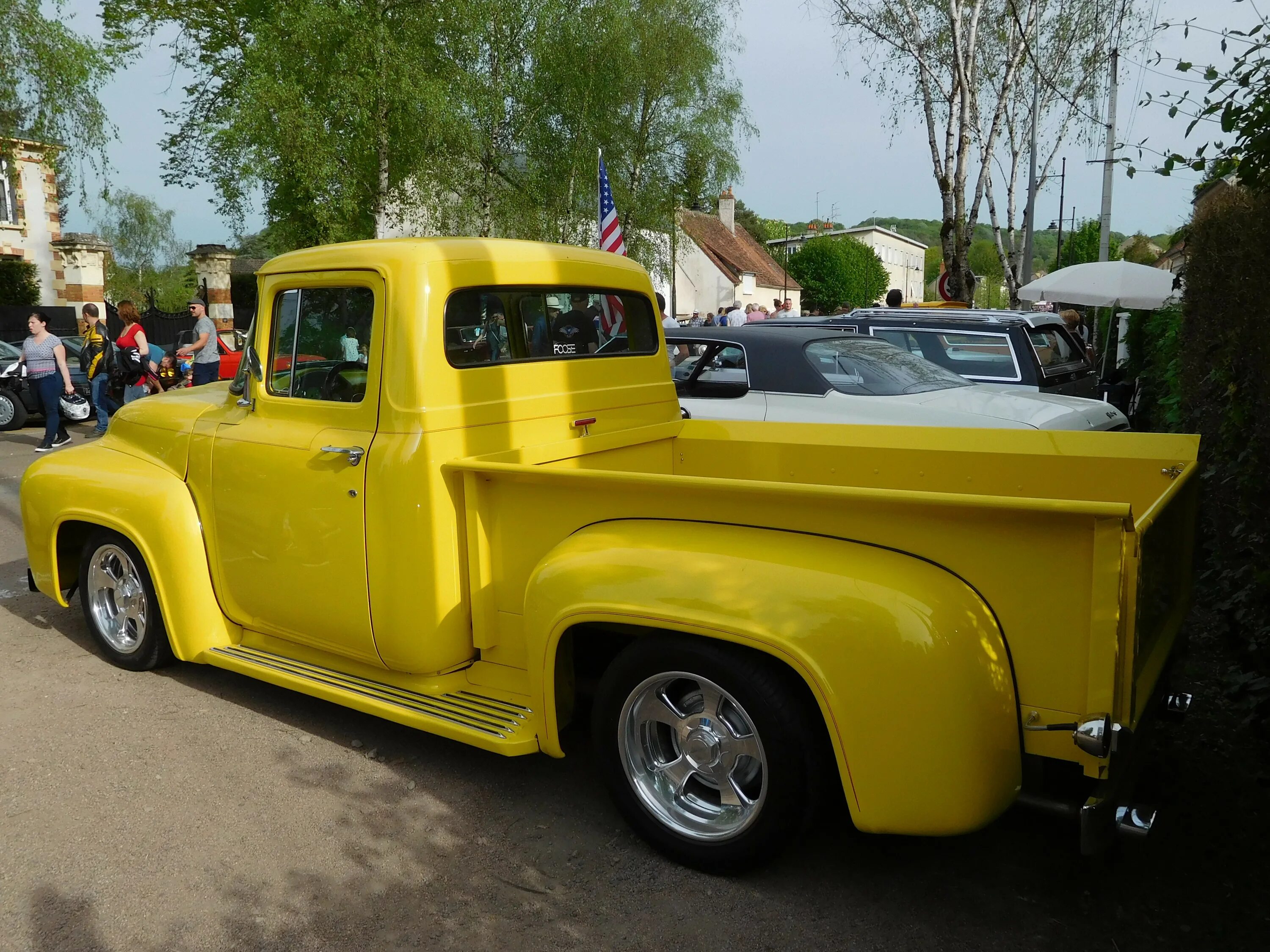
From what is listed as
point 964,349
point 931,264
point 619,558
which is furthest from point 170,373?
point 931,264

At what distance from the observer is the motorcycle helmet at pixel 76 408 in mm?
14727

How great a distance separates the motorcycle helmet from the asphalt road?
1224 centimetres

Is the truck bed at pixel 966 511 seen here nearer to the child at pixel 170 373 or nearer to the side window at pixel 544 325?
the side window at pixel 544 325

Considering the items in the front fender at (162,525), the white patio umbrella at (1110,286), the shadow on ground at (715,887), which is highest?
the white patio umbrella at (1110,286)

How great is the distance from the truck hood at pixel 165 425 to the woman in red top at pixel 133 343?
8264mm

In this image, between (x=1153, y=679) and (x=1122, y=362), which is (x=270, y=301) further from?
(x=1122, y=362)

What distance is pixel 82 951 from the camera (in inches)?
108

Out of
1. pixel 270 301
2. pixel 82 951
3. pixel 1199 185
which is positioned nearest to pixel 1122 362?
pixel 1199 185

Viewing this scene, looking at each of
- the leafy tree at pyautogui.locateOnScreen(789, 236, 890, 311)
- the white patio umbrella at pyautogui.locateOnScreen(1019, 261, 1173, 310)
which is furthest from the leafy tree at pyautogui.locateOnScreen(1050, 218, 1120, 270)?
the white patio umbrella at pyautogui.locateOnScreen(1019, 261, 1173, 310)

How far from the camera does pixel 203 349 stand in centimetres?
1182

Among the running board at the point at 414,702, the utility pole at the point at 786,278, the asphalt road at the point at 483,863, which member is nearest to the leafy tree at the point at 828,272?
the utility pole at the point at 786,278

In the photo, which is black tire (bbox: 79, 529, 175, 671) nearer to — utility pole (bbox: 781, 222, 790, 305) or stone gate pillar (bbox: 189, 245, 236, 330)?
stone gate pillar (bbox: 189, 245, 236, 330)

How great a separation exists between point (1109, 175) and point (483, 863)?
2163cm

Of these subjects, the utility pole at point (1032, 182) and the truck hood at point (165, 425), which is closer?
the truck hood at point (165, 425)
